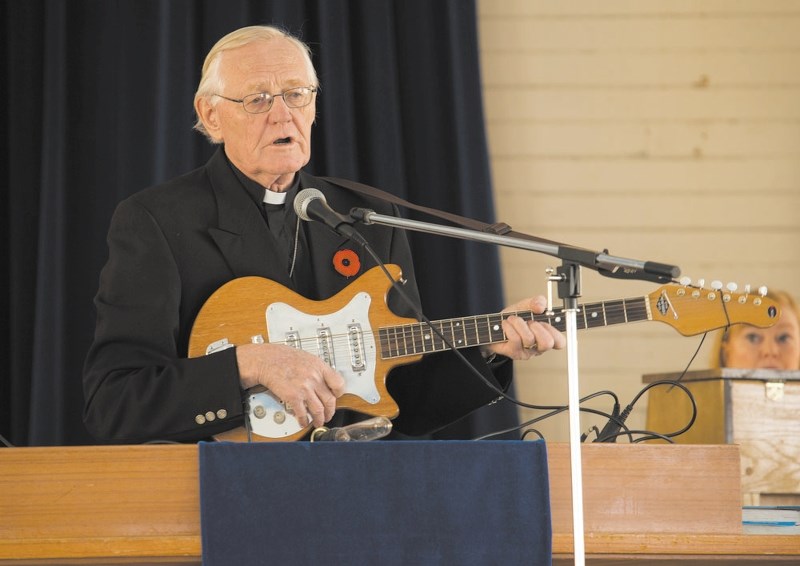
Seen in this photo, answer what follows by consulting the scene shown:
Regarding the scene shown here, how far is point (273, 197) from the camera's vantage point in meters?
2.39

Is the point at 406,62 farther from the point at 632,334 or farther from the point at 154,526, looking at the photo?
the point at 154,526

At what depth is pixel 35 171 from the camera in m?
3.25

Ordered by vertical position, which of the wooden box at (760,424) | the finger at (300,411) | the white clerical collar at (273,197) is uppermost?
the white clerical collar at (273,197)

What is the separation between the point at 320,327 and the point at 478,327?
33 cm

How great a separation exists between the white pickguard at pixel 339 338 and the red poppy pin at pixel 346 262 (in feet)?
0.46

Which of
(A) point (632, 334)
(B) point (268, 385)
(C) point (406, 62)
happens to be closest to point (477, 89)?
(C) point (406, 62)

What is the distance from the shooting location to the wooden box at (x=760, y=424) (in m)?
2.80

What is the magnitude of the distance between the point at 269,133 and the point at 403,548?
119 cm

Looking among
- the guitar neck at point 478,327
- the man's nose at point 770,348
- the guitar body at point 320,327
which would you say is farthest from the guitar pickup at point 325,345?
the man's nose at point 770,348

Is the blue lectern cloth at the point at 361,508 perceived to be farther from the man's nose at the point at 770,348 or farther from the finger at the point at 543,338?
the man's nose at the point at 770,348

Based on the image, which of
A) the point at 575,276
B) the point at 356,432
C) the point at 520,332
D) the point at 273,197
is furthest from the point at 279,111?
the point at 575,276

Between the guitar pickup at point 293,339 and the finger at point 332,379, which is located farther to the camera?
the guitar pickup at point 293,339

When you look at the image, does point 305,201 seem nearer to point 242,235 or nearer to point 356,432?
point 356,432

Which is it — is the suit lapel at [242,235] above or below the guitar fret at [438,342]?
above
